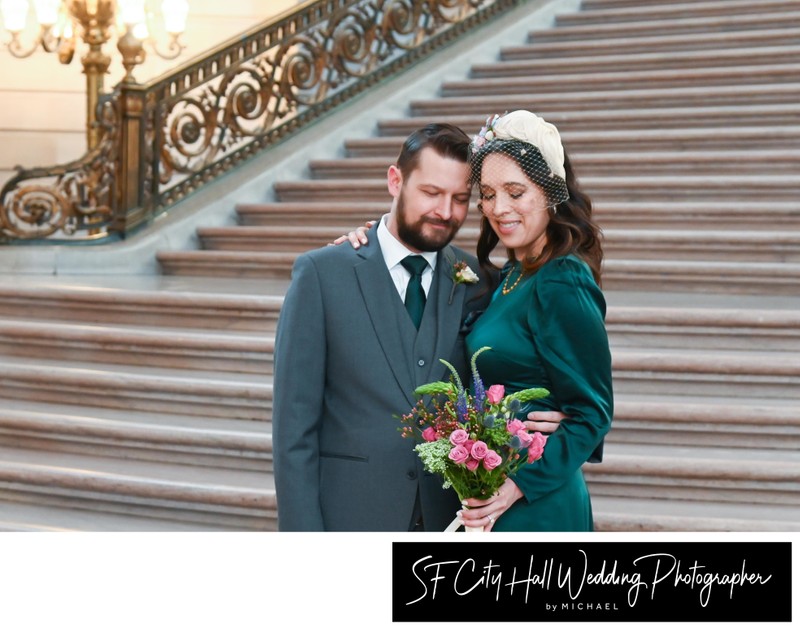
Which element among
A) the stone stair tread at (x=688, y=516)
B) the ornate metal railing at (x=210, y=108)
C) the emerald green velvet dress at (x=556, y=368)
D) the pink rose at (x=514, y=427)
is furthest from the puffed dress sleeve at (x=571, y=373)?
the ornate metal railing at (x=210, y=108)

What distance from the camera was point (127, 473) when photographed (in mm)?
5094

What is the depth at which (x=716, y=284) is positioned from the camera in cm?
625

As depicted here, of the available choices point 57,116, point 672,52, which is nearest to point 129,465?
point 672,52

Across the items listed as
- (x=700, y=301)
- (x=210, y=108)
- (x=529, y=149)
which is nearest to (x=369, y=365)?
(x=529, y=149)

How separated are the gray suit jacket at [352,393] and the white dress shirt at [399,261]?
0.15 feet

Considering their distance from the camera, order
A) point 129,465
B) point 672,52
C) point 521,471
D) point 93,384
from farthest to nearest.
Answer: point 672,52 → point 93,384 → point 129,465 → point 521,471

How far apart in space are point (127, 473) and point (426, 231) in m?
2.93

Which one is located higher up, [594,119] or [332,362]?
[594,119]

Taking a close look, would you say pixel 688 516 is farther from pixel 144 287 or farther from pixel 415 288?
pixel 144 287

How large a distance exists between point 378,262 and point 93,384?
334cm

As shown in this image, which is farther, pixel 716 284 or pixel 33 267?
pixel 33 267

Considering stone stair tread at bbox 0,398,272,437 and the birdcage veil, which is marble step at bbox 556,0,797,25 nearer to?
stone stair tread at bbox 0,398,272,437

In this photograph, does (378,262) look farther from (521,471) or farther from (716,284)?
(716,284)

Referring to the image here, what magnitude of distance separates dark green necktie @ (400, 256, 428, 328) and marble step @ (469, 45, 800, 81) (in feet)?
22.0
